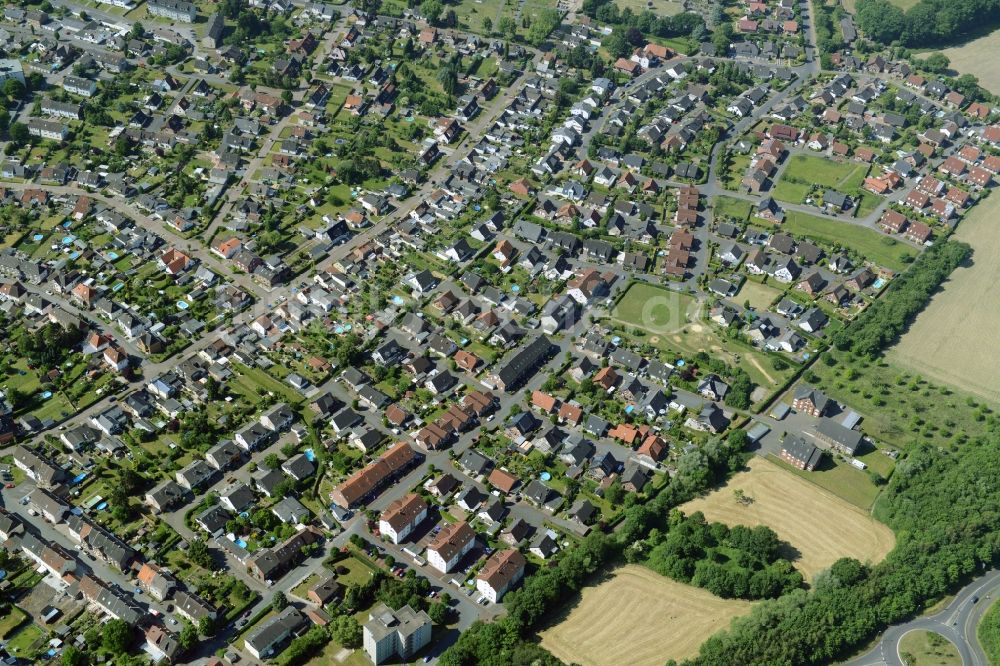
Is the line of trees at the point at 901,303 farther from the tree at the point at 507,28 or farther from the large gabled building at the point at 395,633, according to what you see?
the tree at the point at 507,28

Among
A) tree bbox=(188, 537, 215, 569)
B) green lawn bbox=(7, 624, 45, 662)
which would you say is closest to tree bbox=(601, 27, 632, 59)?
tree bbox=(188, 537, 215, 569)

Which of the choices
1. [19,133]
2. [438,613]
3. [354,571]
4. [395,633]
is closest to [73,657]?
[354,571]

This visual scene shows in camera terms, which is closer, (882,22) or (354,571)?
(354,571)

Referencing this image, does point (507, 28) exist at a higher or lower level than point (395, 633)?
higher

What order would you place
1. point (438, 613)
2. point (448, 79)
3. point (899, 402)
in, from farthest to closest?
1. point (448, 79)
2. point (899, 402)
3. point (438, 613)

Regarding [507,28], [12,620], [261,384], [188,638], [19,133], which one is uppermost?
[507,28]

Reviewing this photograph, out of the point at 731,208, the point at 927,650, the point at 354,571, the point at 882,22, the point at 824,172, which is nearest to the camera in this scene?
the point at 927,650

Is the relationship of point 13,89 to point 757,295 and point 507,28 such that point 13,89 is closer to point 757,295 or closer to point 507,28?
point 507,28
